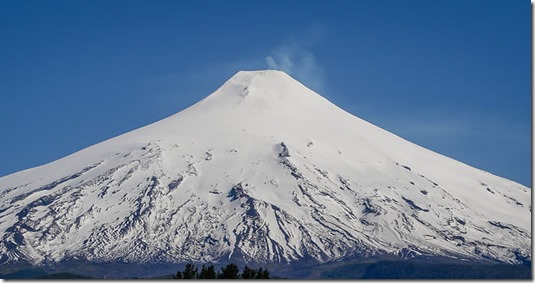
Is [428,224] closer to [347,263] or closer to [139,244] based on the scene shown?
[347,263]

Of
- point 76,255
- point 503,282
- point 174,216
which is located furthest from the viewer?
point 174,216

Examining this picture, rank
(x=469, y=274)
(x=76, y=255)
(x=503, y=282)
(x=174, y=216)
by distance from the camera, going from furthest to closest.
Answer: (x=174, y=216) → (x=76, y=255) → (x=469, y=274) → (x=503, y=282)

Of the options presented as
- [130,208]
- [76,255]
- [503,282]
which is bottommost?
[503,282]

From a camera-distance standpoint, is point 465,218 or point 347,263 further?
point 465,218

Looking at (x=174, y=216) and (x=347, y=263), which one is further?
(x=174, y=216)

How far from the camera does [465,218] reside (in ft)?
631

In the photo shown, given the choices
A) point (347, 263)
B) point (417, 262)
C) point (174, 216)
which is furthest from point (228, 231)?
point (417, 262)

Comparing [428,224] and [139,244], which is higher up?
[428,224]

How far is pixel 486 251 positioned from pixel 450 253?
7.67 m

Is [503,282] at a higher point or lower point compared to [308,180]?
lower

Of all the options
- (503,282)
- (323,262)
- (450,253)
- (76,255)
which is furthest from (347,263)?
(503,282)

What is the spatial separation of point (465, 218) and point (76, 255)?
72.2 m

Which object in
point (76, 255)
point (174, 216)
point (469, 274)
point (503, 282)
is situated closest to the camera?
point (503, 282)

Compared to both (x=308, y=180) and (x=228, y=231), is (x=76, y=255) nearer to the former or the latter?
(x=228, y=231)
